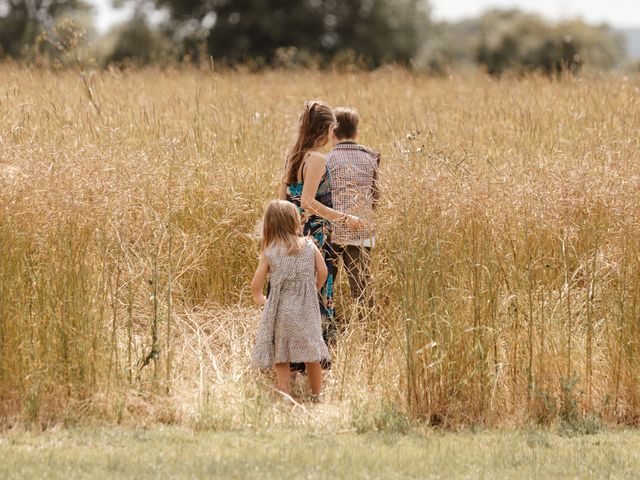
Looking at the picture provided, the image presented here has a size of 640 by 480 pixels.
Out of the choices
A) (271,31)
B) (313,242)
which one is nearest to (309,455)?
(313,242)

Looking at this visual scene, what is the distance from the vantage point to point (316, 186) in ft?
21.9

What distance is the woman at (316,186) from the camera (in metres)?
6.65

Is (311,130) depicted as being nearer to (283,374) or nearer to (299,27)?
(283,374)

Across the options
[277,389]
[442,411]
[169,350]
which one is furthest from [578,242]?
[169,350]

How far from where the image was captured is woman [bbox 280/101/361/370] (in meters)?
6.65

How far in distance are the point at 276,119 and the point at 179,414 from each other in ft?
15.2

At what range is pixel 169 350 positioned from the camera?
19.4ft

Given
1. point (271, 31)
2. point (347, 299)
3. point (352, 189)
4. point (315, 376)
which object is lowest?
point (315, 376)

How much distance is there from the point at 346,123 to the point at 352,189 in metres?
0.64

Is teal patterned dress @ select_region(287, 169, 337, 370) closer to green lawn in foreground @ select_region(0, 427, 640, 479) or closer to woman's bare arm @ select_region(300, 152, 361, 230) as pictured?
woman's bare arm @ select_region(300, 152, 361, 230)

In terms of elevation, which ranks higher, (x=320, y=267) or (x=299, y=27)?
(x=299, y=27)

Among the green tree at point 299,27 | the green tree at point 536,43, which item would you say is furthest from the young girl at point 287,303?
the green tree at point 536,43

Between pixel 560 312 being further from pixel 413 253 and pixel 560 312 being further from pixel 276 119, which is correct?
pixel 276 119

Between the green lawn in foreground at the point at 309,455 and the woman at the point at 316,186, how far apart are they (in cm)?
159
